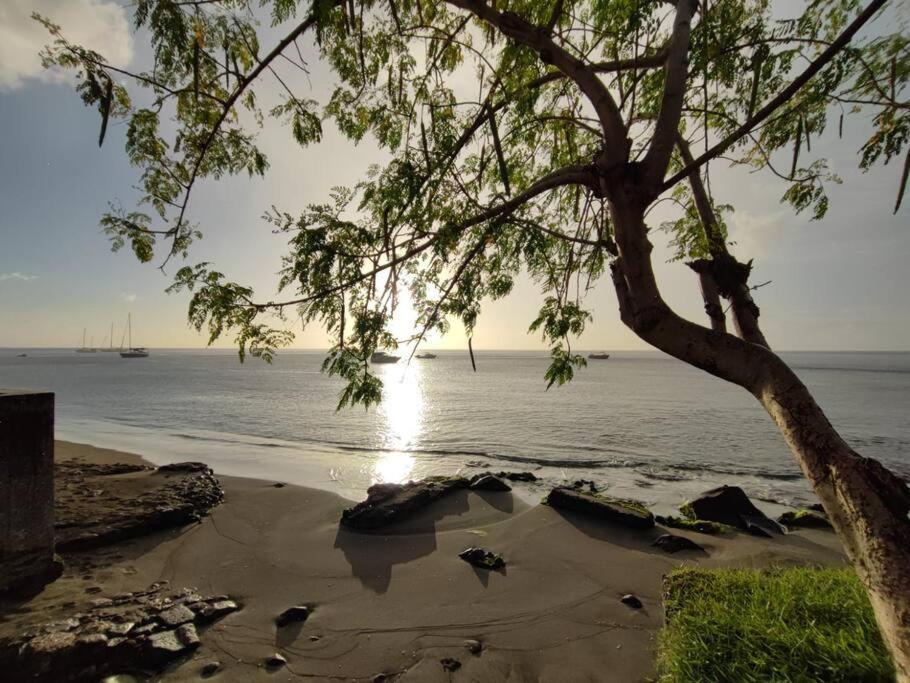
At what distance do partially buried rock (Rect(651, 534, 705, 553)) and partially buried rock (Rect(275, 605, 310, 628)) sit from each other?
5786 mm

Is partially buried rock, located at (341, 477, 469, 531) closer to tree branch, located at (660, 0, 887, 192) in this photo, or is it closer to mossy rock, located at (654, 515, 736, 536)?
mossy rock, located at (654, 515, 736, 536)

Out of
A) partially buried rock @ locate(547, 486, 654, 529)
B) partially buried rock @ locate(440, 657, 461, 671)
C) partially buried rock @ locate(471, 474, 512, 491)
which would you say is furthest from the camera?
partially buried rock @ locate(471, 474, 512, 491)

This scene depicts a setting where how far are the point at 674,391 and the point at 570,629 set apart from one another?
44564 millimetres

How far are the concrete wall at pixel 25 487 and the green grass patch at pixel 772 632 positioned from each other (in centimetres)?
722

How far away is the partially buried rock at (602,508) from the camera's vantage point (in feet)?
27.5

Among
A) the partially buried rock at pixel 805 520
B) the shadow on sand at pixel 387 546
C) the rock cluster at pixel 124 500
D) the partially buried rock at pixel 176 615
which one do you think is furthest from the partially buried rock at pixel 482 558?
the partially buried rock at pixel 805 520

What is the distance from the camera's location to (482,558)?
276 inches

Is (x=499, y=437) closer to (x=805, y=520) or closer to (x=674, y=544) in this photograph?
(x=805, y=520)

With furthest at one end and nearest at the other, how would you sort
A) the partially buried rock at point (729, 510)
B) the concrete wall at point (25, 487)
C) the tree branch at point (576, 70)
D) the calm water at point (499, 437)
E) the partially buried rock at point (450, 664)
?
the calm water at point (499, 437)
the partially buried rock at point (729, 510)
the concrete wall at point (25, 487)
the partially buried rock at point (450, 664)
the tree branch at point (576, 70)

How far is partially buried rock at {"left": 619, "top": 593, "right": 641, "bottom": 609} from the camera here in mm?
5621

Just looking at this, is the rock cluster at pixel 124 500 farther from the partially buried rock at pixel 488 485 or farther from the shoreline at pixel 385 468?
the partially buried rock at pixel 488 485

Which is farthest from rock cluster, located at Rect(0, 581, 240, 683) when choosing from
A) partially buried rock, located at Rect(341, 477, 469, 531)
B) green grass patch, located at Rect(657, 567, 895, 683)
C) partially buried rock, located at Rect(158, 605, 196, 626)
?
green grass patch, located at Rect(657, 567, 895, 683)

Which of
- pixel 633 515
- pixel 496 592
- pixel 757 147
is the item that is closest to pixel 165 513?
pixel 496 592

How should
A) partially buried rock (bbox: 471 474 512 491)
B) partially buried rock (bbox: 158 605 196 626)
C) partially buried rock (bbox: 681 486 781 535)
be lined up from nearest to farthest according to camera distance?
partially buried rock (bbox: 158 605 196 626), partially buried rock (bbox: 681 486 781 535), partially buried rock (bbox: 471 474 512 491)
